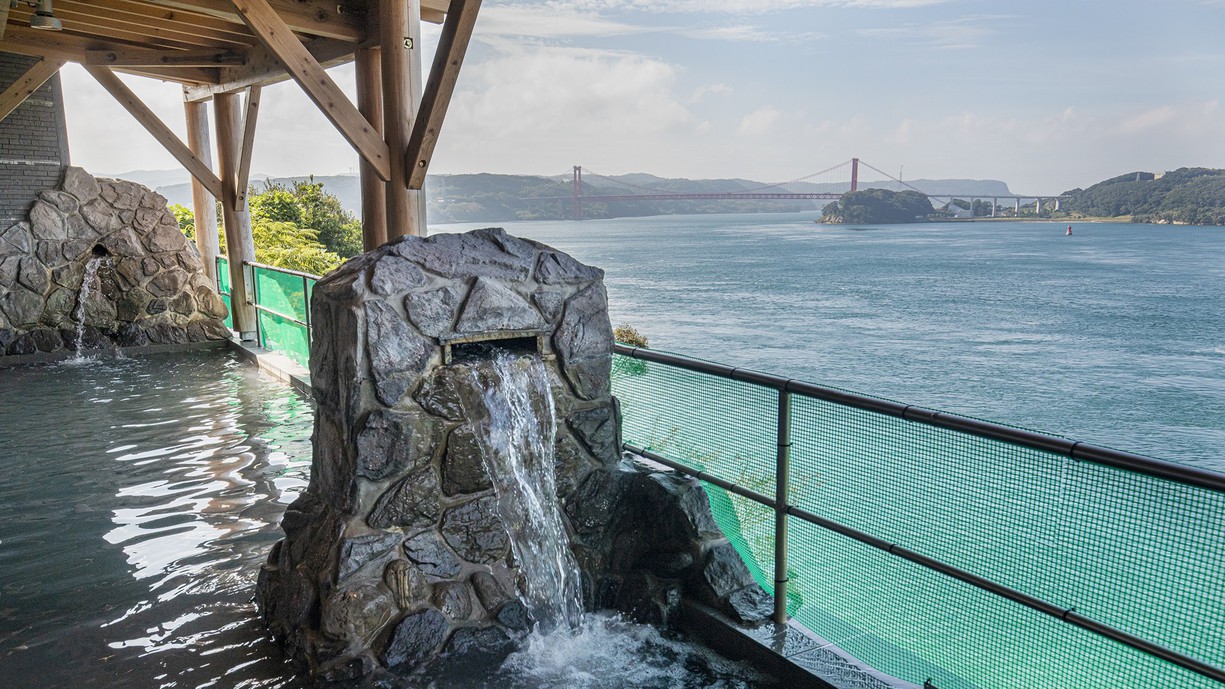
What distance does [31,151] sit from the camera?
9664mm

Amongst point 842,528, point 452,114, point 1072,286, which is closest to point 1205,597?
point 842,528

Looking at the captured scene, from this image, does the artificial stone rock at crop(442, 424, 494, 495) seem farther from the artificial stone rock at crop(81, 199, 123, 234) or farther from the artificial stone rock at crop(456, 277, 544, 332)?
the artificial stone rock at crop(81, 199, 123, 234)

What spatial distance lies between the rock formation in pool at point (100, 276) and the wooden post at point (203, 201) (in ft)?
1.67

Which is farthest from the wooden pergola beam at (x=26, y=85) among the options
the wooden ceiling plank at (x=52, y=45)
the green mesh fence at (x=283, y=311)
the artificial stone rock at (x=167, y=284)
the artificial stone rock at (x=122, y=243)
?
the green mesh fence at (x=283, y=311)

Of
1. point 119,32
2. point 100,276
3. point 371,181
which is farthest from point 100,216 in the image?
point 371,181

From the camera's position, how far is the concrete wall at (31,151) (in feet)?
31.1

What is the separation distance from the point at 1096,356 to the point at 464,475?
46.8 m

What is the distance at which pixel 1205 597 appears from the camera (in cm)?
212

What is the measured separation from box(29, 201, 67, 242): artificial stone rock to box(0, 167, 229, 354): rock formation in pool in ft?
0.03

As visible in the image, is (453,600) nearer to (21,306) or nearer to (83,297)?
(83,297)

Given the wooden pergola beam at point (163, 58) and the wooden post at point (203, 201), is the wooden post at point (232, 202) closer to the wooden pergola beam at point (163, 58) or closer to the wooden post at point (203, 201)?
the wooden pergola beam at point (163, 58)

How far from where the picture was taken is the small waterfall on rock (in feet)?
10.6

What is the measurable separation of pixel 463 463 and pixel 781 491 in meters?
1.18

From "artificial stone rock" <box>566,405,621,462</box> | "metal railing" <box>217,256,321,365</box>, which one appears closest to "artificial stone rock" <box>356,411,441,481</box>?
→ "artificial stone rock" <box>566,405,621,462</box>
